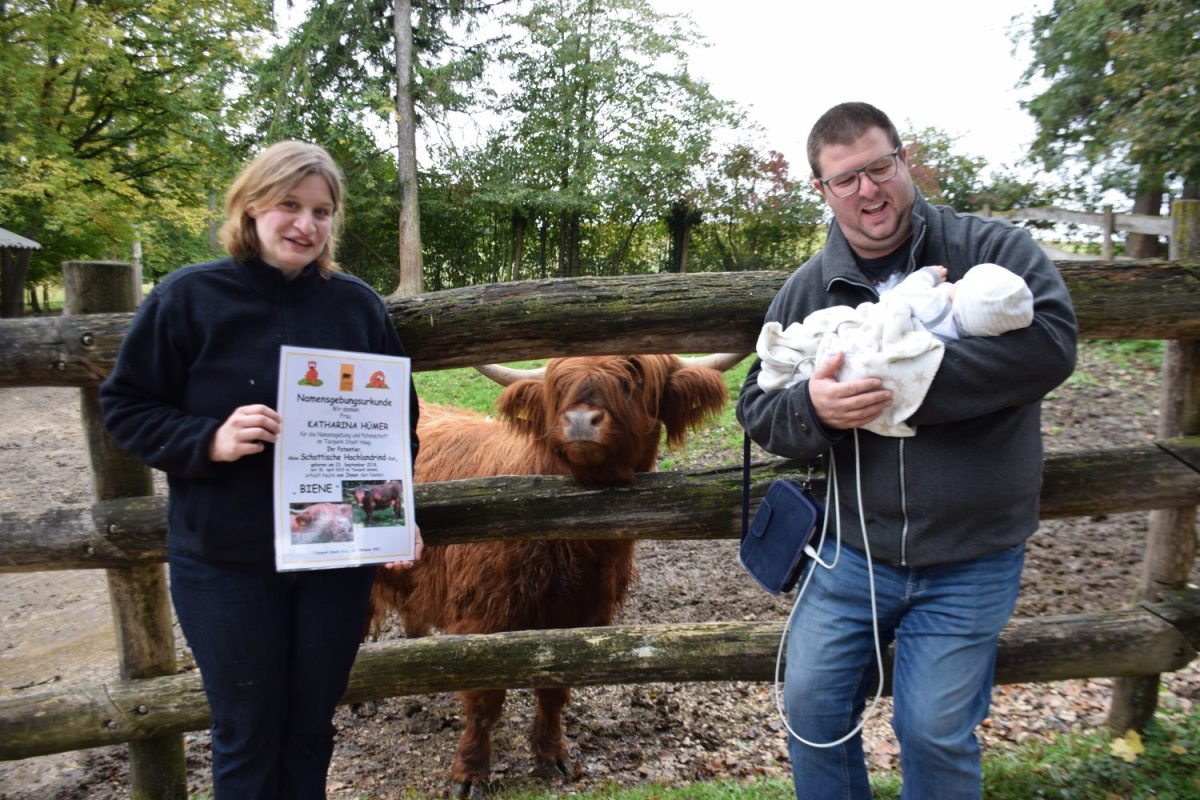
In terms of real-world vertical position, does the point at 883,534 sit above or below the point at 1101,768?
above

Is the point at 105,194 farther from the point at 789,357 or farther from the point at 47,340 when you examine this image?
the point at 789,357

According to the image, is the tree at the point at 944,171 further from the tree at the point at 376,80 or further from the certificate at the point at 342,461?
the certificate at the point at 342,461

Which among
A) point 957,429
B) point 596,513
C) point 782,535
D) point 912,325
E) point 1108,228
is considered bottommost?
point 596,513

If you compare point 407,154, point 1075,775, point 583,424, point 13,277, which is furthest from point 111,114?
point 1075,775

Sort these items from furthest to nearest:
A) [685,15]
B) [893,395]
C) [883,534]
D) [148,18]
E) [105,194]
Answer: [685,15]
[148,18]
[105,194]
[883,534]
[893,395]

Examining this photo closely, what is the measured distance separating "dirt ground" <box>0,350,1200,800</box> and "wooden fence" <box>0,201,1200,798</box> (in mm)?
843

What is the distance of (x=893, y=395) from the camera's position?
1875mm

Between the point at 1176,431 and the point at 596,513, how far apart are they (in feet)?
7.76

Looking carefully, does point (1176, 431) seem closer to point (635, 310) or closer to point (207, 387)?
point (635, 310)

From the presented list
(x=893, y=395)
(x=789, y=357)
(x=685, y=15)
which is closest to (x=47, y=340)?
(x=789, y=357)

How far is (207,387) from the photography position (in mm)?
2021

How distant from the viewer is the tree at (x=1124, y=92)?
36.2ft

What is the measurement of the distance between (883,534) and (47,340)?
2738 millimetres

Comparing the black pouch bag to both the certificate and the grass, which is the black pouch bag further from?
the grass
